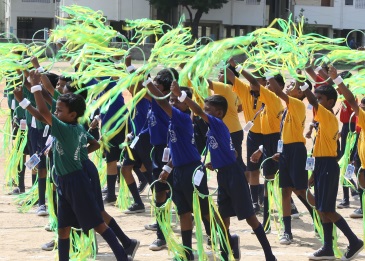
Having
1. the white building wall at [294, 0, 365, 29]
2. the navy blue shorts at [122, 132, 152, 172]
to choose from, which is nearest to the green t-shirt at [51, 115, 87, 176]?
the navy blue shorts at [122, 132, 152, 172]

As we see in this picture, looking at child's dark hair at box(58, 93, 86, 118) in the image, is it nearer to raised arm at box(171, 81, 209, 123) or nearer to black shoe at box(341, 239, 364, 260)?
raised arm at box(171, 81, 209, 123)

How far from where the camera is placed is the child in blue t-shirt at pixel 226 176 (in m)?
7.14

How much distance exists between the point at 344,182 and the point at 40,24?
48.3 m

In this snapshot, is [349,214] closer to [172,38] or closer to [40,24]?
[172,38]

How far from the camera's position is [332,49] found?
316 inches

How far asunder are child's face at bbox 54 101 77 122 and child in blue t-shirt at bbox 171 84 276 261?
1206 mm

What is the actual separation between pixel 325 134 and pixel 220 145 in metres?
1.20

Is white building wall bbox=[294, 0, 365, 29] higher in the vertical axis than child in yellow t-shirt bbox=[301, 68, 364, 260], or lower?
higher

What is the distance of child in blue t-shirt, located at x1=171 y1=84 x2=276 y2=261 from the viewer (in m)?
7.14

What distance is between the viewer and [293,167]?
8219 millimetres

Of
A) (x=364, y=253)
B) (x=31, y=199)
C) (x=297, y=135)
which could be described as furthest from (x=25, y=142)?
(x=364, y=253)

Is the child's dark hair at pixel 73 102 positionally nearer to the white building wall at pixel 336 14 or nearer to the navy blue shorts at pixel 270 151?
the navy blue shorts at pixel 270 151

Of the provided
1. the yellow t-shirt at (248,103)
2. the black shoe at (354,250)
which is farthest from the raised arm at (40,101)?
the black shoe at (354,250)

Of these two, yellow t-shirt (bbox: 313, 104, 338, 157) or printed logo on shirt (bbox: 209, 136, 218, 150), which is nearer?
printed logo on shirt (bbox: 209, 136, 218, 150)
